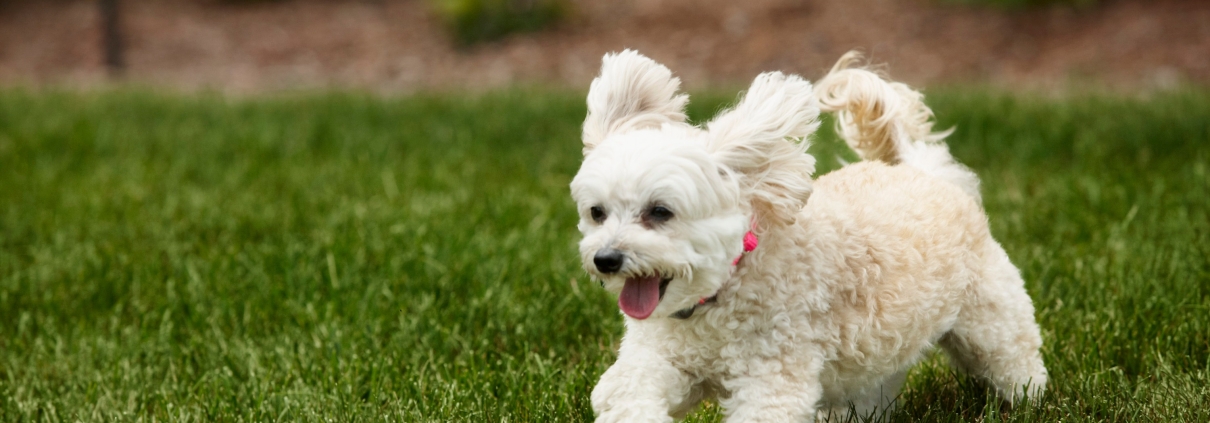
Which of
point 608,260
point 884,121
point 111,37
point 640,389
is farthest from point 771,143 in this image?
point 111,37

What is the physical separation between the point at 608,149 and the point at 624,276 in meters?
0.30

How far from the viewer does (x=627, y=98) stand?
9.67 feet

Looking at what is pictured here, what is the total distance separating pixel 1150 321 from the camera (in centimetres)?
386

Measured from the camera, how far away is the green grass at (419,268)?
363 cm

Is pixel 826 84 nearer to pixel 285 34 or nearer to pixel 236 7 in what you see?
pixel 285 34

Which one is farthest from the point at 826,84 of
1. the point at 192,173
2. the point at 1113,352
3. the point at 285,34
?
the point at 285,34

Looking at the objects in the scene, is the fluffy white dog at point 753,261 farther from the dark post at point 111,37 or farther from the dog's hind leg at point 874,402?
the dark post at point 111,37

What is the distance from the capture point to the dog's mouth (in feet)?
8.60

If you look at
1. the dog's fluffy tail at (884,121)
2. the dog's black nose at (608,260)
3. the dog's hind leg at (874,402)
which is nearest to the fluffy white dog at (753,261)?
the dog's black nose at (608,260)

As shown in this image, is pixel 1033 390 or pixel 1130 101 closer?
pixel 1033 390

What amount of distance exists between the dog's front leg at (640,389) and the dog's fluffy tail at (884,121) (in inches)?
42.7

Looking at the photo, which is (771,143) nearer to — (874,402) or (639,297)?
(639,297)

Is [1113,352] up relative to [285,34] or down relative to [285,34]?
up

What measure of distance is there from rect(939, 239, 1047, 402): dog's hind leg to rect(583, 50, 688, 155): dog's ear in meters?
1.03
